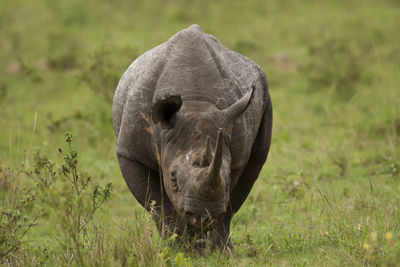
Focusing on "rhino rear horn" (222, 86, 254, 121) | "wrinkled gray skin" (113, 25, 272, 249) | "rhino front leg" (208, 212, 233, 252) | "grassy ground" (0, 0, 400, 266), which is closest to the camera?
"wrinkled gray skin" (113, 25, 272, 249)

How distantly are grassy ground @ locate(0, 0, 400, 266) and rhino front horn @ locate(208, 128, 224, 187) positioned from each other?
56 centimetres

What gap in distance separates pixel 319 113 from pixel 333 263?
664cm

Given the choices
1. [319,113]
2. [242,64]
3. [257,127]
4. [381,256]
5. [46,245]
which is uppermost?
[242,64]

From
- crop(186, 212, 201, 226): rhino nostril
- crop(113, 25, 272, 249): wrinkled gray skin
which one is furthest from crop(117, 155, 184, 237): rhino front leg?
crop(186, 212, 201, 226): rhino nostril

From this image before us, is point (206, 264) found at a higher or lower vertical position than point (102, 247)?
lower

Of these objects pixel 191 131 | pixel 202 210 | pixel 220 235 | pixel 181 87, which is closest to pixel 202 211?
pixel 202 210

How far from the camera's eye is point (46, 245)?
5.36 m

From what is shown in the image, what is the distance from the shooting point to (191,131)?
4.29m

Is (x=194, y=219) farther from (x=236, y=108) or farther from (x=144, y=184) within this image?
(x=144, y=184)

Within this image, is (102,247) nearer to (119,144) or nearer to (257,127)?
(119,144)

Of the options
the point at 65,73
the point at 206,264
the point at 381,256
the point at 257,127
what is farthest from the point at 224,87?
the point at 65,73

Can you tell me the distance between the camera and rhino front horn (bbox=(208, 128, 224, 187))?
3.73 m

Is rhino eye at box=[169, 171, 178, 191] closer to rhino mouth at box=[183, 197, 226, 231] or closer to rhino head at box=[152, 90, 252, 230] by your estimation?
rhino head at box=[152, 90, 252, 230]

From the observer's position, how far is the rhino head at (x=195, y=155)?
3.95 metres
